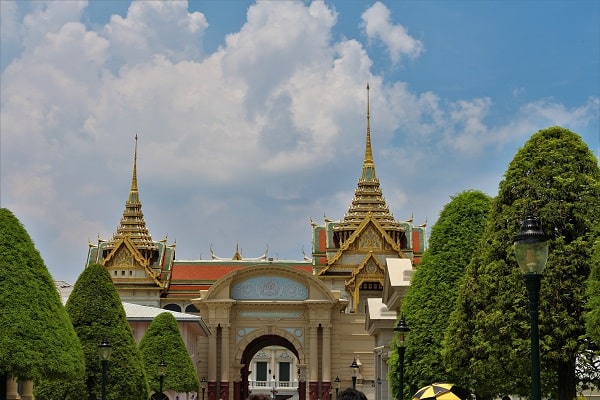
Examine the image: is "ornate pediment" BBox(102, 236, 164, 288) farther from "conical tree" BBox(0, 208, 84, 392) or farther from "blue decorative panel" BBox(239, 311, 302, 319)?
"conical tree" BBox(0, 208, 84, 392)

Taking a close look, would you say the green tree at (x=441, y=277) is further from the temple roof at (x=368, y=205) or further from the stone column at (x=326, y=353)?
the temple roof at (x=368, y=205)

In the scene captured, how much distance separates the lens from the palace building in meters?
75.4

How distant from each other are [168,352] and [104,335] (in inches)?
674

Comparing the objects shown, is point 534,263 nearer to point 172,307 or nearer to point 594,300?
point 594,300

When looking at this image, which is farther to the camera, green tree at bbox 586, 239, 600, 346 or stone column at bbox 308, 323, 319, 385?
stone column at bbox 308, 323, 319, 385

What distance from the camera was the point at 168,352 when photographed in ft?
172

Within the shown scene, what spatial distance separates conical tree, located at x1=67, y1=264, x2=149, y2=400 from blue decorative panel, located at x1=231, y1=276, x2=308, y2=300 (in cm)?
4093

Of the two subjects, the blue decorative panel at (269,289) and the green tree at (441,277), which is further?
the blue decorative panel at (269,289)

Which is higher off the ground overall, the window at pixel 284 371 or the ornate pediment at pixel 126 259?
the ornate pediment at pixel 126 259

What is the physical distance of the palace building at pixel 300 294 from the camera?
7544cm

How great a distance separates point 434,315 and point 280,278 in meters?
42.1

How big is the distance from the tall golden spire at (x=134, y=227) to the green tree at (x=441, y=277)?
60.5m

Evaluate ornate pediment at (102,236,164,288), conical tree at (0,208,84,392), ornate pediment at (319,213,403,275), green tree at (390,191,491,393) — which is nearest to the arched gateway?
ornate pediment at (319,213,403,275)

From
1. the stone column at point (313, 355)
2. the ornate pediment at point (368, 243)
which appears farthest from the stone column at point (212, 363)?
the ornate pediment at point (368, 243)
